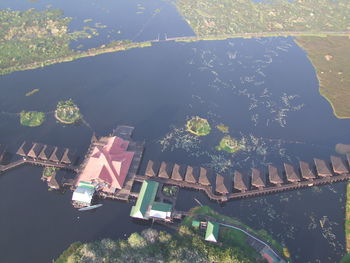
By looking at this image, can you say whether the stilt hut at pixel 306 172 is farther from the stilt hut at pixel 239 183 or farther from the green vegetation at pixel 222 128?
the green vegetation at pixel 222 128

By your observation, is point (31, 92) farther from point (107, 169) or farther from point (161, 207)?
point (161, 207)

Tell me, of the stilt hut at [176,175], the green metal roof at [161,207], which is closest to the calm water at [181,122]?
the stilt hut at [176,175]

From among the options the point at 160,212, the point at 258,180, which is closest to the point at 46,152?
the point at 160,212

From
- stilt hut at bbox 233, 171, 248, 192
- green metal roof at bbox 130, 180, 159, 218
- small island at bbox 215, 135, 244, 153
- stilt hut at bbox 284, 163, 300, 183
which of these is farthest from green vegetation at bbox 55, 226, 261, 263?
small island at bbox 215, 135, 244, 153

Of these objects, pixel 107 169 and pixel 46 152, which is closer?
pixel 107 169

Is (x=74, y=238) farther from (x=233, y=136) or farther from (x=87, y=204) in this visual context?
(x=233, y=136)

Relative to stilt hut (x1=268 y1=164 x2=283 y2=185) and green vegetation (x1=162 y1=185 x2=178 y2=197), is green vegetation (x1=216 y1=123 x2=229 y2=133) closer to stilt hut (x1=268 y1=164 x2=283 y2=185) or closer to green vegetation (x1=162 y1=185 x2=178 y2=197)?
stilt hut (x1=268 y1=164 x2=283 y2=185)
